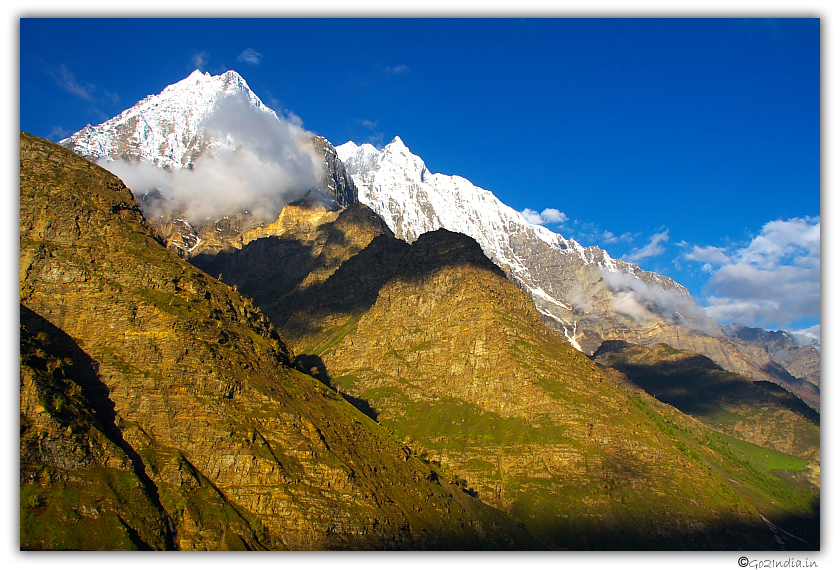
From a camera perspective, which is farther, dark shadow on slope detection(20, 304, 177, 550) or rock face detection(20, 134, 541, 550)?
dark shadow on slope detection(20, 304, 177, 550)

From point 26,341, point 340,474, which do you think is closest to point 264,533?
point 340,474

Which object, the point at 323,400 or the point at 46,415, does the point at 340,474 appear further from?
the point at 46,415

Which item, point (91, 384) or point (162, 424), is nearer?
point (91, 384)

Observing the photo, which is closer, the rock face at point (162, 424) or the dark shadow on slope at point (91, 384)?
the rock face at point (162, 424)

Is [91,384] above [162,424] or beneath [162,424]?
above
